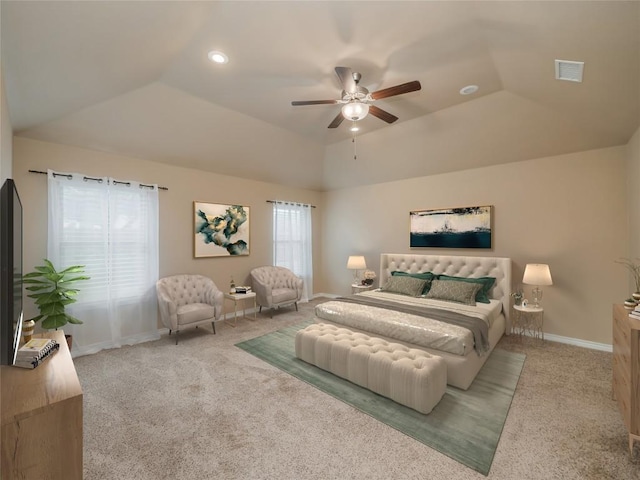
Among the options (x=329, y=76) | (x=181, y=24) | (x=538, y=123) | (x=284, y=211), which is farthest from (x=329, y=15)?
(x=284, y=211)

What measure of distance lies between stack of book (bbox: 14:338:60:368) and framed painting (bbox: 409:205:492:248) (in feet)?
17.1

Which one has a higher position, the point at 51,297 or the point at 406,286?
the point at 51,297

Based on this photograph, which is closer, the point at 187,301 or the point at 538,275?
the point at 538,275

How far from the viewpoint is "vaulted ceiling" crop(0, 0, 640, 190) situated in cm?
204

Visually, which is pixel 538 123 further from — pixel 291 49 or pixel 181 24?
pixel 181 24

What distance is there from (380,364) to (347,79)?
2.70 metres

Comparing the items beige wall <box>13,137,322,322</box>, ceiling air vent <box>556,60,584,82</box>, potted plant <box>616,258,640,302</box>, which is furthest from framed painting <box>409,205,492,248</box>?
beige wall <box>13,137,322,322</box>

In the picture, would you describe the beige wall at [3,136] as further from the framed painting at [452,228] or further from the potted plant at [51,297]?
the framed painting at [452,228]

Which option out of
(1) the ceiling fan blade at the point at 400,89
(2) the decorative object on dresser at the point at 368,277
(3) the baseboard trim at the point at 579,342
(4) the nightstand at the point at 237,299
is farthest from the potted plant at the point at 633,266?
(4) the nightstand at the point at 237,299

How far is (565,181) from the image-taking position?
13.2ft

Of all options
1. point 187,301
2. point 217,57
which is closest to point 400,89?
point 217,57

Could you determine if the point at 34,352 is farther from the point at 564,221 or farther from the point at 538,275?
the point at 564,221

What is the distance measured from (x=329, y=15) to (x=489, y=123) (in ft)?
9.57

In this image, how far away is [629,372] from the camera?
1.93m
